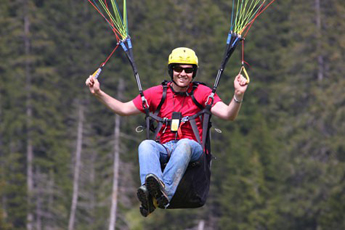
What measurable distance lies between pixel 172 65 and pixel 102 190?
39475 millimetres

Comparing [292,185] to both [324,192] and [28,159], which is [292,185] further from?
[28,159]

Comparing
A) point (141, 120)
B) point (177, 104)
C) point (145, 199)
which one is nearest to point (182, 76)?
point (177, 104)

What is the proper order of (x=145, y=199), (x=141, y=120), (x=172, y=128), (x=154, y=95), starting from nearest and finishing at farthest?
(x=145, y=199)
(x=172, y=128)
(x=154, y=95)
(x=141, y=120)

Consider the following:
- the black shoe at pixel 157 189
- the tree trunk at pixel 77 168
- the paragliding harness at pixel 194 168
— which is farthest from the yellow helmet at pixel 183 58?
the tree trunk at pixel 77 168

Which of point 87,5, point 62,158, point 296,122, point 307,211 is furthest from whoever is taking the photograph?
point 87,5

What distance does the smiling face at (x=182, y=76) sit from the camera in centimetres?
1282

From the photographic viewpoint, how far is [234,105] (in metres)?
12.2

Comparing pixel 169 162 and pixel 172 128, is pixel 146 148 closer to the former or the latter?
pixel 169 162

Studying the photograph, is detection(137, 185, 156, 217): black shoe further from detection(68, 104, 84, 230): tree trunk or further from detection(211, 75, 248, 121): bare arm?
detection(68, 104, 84, 230): tree trunk

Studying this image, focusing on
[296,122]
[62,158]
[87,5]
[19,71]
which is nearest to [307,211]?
[296,122]

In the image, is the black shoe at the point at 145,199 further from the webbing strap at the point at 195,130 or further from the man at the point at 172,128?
the webbing strap at the point at 195,130

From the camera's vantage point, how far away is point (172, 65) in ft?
42.3

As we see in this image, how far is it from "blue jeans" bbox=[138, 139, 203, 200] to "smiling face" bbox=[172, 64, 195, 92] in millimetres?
801

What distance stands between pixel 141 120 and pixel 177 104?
49086 mm
